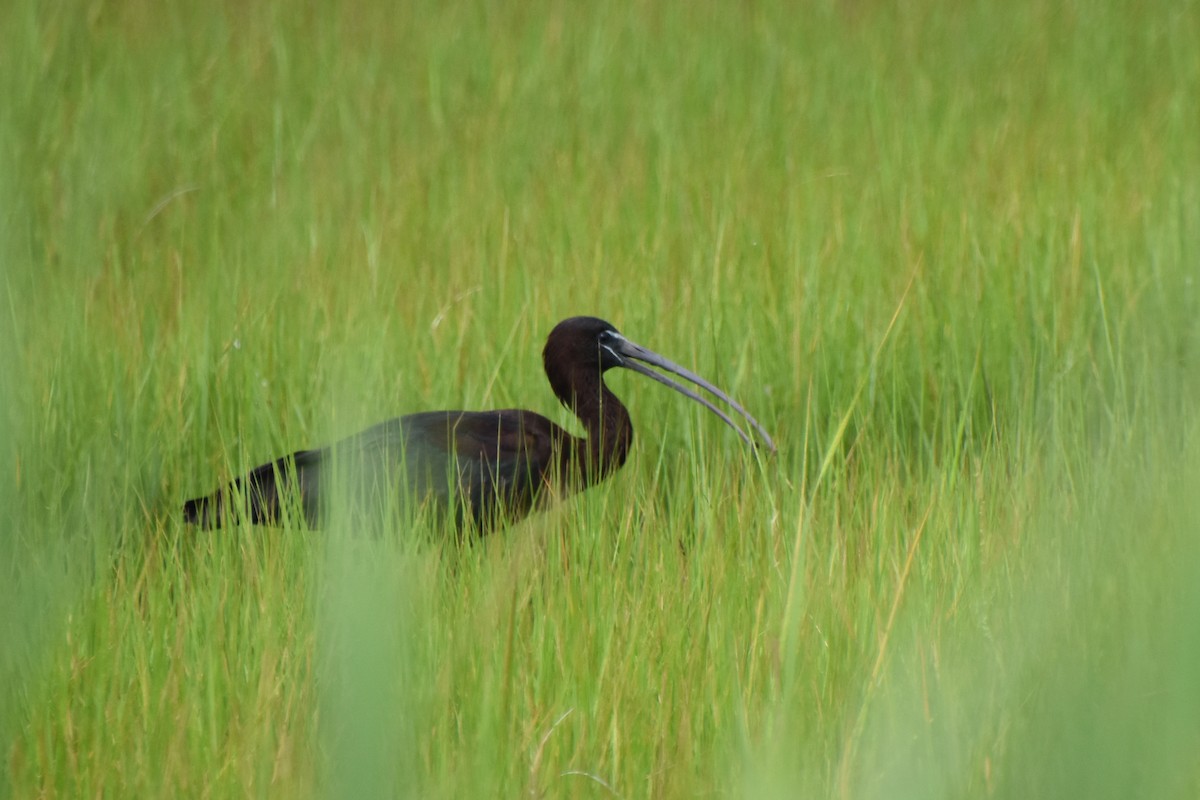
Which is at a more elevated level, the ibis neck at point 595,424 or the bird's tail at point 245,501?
the ibis neck at point 595,424

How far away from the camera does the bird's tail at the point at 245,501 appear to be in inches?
96.7

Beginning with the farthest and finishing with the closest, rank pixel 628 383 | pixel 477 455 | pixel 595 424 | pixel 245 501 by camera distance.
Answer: pixel 628 383
pixel 595 424
pixel 477 455
pixel 245 501

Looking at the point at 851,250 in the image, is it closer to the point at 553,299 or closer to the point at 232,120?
the point at 553,299

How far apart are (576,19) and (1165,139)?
91.5 inches

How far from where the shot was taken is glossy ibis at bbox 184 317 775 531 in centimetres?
268

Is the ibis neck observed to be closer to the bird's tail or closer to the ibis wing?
the ibis wing

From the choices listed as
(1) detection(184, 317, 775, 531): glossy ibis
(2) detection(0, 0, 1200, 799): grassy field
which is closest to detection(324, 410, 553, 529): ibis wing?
(1) detection(184, 317, 775, 531): glossy ibis

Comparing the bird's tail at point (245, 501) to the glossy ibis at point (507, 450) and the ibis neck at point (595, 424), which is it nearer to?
the glossy ibis at point (507, 450)

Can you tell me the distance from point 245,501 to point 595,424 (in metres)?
0.84

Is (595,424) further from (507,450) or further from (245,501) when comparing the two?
(245,501)

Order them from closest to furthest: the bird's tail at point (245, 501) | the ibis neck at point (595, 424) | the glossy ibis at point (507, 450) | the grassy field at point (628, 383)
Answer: the grassy field at point (628, 383) < the bird's tail at point (245, 501) < the glossy ibis at point (507, 450) < the ibis neck at point (595, 424)

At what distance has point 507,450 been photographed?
2.97m

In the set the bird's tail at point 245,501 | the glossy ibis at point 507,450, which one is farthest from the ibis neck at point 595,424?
the bird's tail at point 245,501

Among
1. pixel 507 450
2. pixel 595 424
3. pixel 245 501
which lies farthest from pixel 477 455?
pixel 245 501
